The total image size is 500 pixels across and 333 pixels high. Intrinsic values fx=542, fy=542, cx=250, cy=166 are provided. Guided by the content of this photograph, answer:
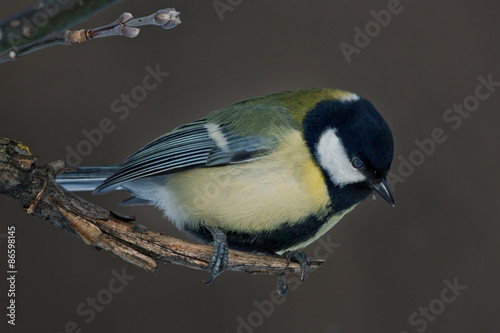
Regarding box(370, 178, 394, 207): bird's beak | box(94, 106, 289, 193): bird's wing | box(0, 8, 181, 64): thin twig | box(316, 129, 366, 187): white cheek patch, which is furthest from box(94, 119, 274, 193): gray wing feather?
box(0, 8, 181, 64): thin twig

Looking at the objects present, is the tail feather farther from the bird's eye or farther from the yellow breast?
the bird's eye

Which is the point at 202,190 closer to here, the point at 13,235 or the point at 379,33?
the point at 13,235

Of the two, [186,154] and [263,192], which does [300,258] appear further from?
[186,154]

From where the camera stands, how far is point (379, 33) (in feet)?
6.44

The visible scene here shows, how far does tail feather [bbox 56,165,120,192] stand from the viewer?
1301 millimetres

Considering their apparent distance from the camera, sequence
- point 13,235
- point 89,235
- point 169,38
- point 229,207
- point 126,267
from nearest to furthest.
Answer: point 89,235 < point 229,207 < point 13,235 < point 126,267 < point 169,38

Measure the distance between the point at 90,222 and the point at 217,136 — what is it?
44cm

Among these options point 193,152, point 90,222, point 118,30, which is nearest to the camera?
point 118,30

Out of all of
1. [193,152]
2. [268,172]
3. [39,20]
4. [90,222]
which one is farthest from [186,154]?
[39,20]

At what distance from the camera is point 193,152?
1.36m

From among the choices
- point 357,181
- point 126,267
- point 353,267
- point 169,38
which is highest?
point 169,38

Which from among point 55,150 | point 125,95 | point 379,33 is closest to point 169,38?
point 125,95

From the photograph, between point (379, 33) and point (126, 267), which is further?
point (379, 33)

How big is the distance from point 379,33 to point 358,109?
0.80m
